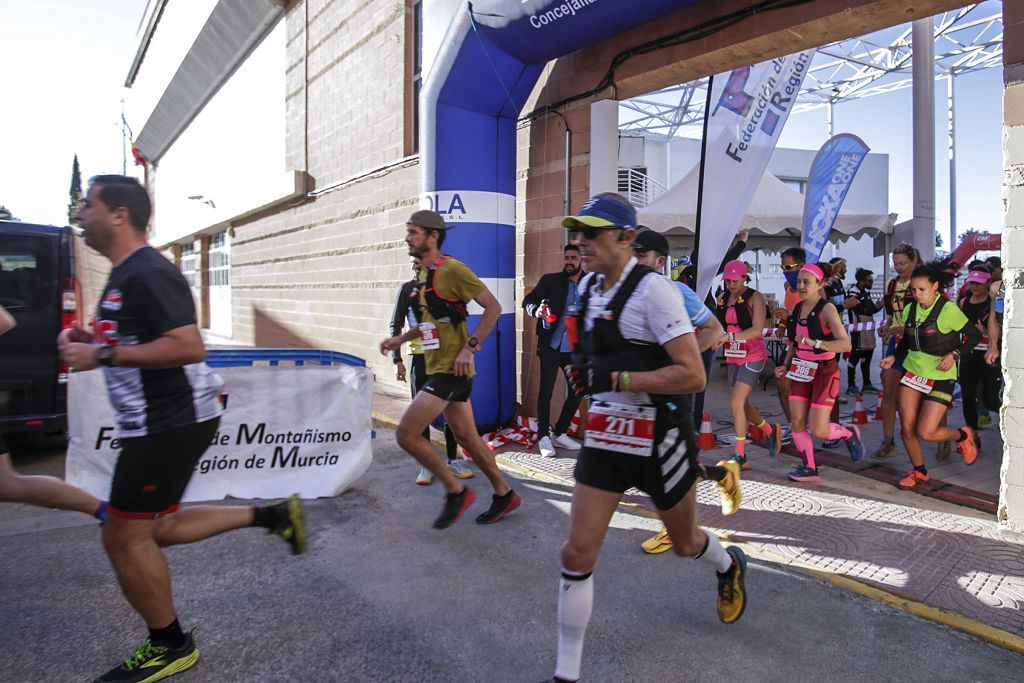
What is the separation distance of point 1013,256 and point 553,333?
3616mm

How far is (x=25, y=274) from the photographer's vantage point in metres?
5.95

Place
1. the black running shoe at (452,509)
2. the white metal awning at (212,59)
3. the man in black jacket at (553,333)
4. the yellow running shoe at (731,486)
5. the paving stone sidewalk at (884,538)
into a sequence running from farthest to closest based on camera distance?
the white metal awning at (212,59), the man in black jacket at (553,333), the black running shoe at (452,509), the yellow running shoe at (731,486), the paving stone sidewalk at (884,538)

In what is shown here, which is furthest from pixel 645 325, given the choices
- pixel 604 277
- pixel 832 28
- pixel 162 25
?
pixel 162 25

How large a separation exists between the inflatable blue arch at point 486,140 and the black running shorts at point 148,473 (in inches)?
167

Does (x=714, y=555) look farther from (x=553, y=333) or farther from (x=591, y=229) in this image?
(x=553, y=333)

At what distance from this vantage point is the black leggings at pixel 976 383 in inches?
268

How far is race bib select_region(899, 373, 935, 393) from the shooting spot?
5.15 metres

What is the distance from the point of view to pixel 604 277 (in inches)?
107

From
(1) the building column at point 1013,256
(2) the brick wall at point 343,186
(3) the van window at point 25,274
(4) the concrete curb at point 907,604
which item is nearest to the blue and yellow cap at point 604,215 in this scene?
(4) the concrete curb at point 907,604

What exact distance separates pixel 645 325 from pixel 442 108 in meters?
4.90

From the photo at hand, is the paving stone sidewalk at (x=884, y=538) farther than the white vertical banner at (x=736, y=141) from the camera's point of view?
No

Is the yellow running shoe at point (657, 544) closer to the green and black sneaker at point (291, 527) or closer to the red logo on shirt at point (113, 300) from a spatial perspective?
the green and black sneaker at point (291, 527)

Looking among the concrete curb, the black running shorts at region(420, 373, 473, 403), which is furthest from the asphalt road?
the black running shorts at region(420, 373, 473, 403)

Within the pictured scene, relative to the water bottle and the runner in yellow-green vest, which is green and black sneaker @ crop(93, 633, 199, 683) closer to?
the water bottle
